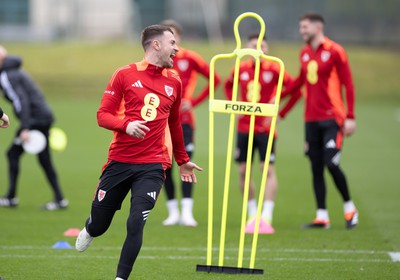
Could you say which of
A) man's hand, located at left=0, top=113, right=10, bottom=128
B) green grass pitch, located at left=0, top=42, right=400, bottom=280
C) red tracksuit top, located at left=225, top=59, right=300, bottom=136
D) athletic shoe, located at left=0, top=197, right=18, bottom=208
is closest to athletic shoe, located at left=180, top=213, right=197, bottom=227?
green grass pitch, located at left=0, top=42, right=400, bottom=280

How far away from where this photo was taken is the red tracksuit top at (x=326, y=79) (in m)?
10.8

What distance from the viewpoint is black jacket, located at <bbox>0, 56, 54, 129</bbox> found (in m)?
12.1

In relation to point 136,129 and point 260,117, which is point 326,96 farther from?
point 136,129

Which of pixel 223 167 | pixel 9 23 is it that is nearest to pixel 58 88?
pixel 9 23

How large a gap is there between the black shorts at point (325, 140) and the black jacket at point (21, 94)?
3.91 metres

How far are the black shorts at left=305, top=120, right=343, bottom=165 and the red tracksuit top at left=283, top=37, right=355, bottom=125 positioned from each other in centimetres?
8

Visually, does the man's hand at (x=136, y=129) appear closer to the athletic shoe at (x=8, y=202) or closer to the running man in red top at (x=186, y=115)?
the running man in red top at (x=186, y=115)

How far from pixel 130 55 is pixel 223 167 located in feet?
85.4

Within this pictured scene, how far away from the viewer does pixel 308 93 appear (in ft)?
36.3

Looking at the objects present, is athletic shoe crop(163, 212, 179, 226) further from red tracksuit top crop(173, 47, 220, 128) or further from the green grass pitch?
red tracksuit top crop(173, 47, 220, 128)

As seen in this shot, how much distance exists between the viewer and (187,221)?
11227 mm

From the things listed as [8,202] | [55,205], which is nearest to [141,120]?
[55,205]

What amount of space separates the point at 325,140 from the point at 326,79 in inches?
30.3

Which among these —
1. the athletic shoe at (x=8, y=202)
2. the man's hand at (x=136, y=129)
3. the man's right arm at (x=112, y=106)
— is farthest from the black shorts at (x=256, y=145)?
the man's hand at (x=136, y=129)
